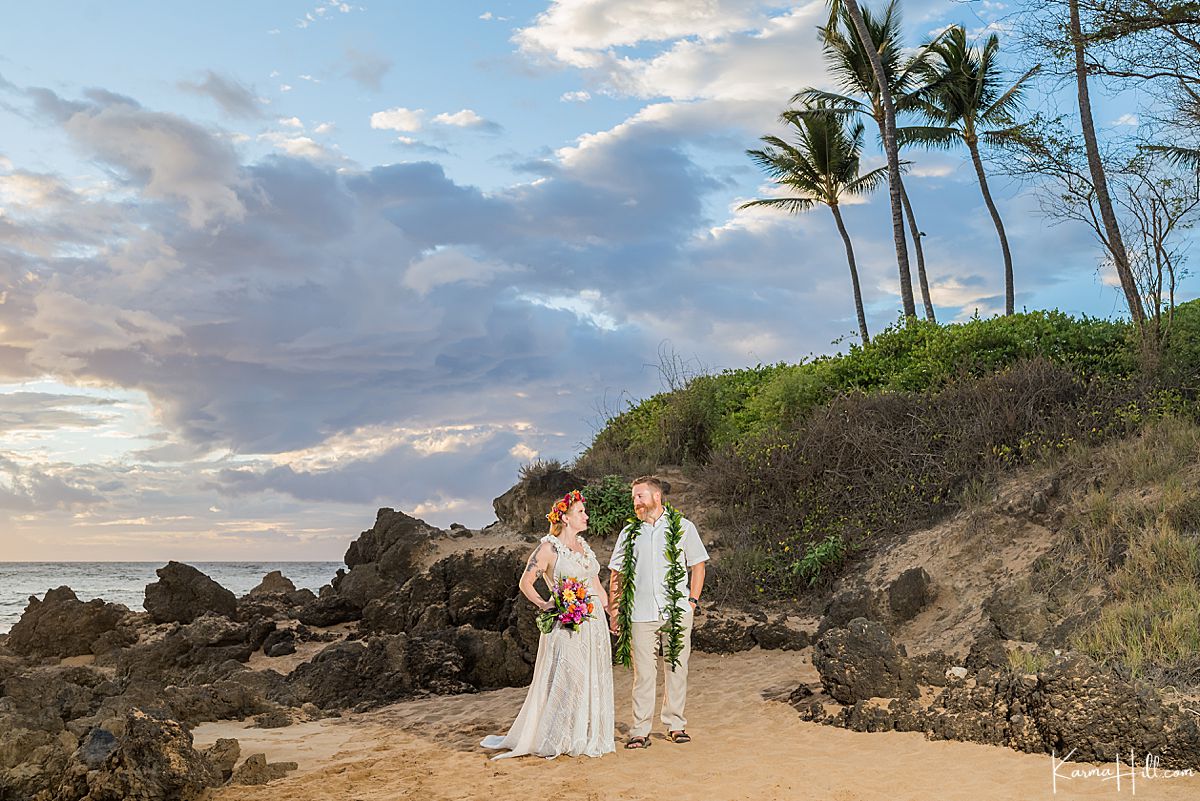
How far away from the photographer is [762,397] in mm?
20500

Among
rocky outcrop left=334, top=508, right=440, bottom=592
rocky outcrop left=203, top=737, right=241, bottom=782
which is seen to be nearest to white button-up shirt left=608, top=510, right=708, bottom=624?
rocky outcrop left=203, top=737, right=241, bottom=782

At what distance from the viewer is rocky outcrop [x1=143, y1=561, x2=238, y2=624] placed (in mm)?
17812

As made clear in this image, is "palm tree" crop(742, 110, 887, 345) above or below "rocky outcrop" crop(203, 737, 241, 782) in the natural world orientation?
above

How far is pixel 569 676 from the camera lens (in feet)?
26.5

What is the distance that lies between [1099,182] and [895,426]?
25.4 feet

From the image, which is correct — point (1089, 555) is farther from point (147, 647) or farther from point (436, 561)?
point (147, 647)

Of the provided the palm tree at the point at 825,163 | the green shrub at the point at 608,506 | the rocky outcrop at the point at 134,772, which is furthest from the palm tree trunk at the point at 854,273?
the rocky outcrop at the point at 134,772

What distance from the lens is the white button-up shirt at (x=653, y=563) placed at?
834cm

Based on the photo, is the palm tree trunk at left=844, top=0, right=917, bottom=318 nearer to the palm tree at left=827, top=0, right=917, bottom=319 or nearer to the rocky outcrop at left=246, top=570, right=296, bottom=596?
the palm tree at left=827, top=0, right=917, bottom=319

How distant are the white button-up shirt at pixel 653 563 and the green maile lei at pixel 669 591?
0.09ft

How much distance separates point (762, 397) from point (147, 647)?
1230cm

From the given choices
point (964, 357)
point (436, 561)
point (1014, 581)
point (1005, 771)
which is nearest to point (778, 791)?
point (1005, 771)

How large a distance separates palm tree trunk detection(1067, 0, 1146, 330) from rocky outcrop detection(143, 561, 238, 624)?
17.2 metres

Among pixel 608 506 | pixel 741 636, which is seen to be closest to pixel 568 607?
pixel 741 636
